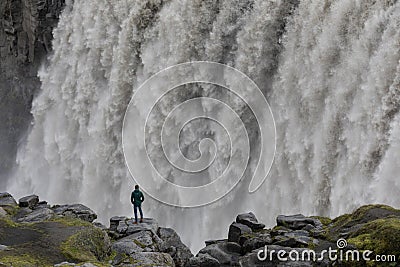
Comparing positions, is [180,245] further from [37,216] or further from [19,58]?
[19,58]

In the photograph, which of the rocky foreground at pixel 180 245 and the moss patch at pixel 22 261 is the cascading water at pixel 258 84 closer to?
the rocky foreground at pixel 180 245

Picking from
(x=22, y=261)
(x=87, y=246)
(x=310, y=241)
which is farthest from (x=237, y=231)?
(x=22, y=261)

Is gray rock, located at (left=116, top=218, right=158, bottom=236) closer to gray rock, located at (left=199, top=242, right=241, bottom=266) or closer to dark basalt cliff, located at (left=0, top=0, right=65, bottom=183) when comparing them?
gray rock, located at (left=199, top=242, right=241, bottom=266)

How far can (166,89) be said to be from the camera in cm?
2808

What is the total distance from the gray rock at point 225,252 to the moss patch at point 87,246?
3.29 meters

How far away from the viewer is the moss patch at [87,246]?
41.7 ft

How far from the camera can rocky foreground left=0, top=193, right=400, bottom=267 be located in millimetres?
11766

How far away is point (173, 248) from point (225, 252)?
6.26ft

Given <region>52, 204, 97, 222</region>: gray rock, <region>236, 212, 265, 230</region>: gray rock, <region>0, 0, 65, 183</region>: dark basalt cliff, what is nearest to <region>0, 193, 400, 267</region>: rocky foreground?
<region>236, 212, 265, 230</region>: gray rock

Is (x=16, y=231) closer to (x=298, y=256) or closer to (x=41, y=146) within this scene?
(x=298, y=256)

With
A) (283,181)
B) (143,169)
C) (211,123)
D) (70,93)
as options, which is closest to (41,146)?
(70,93)

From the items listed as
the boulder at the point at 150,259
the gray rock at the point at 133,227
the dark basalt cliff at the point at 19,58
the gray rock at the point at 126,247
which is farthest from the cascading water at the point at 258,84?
the gray rock at the point at 126,247

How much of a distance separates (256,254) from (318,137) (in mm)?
8431

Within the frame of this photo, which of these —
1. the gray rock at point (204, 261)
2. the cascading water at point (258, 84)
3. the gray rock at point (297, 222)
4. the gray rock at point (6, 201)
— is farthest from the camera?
the gray rock at point (6, 201)
